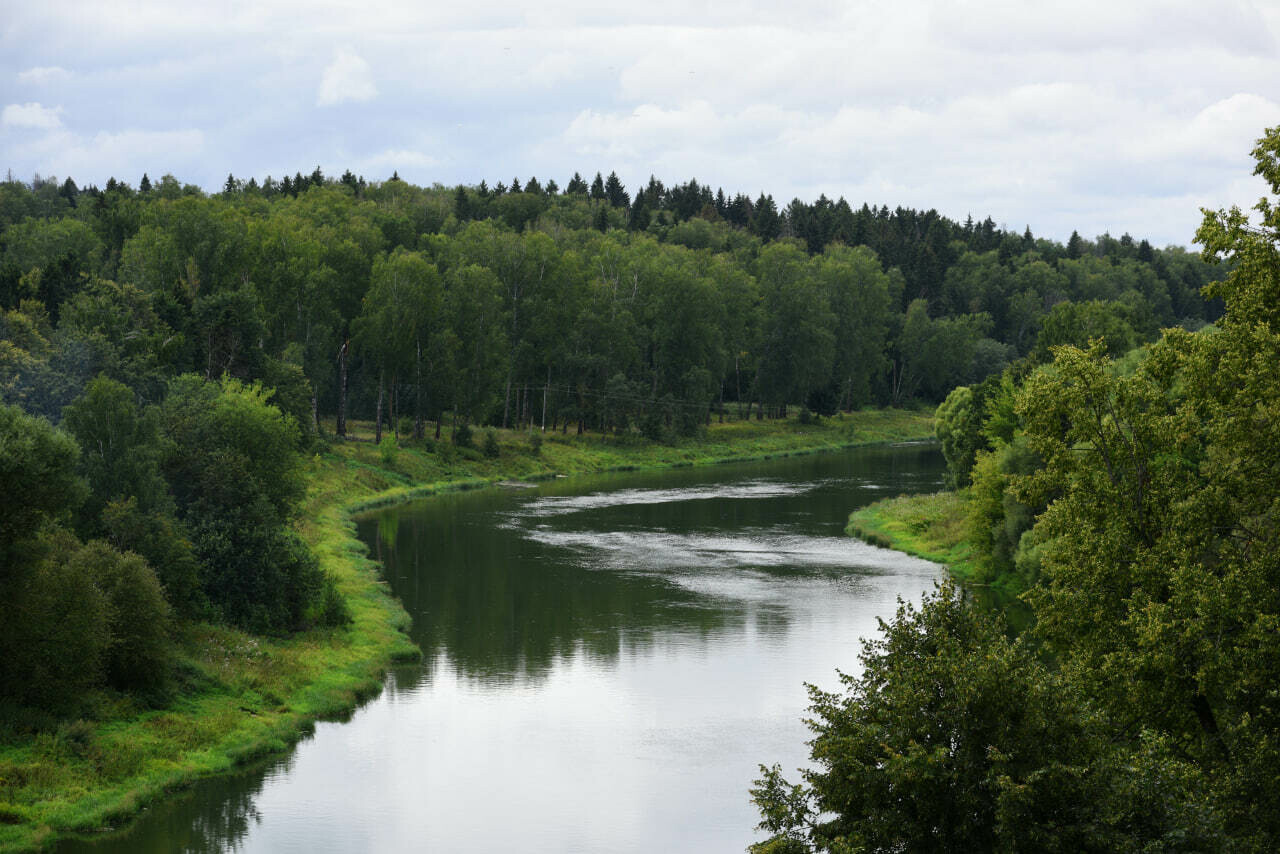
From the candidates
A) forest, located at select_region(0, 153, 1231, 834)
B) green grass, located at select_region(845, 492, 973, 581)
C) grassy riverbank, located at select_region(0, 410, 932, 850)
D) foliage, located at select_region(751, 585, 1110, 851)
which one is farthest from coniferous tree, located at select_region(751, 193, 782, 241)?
foliage, located at select_region(751, 585, 1110, 851)

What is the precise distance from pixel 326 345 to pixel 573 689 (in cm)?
5415

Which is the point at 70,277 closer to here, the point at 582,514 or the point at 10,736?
the point at 582,514

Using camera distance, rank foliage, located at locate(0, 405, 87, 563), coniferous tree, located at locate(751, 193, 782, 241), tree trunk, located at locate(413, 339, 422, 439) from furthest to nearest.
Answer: coniferous tree, located at locate(751, 193, 782, 241) < tree trunk, located at locate(413, 339, 422, 439) < foliage, located at locate(0, 405, 87, 563)

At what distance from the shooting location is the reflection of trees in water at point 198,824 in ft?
92.6

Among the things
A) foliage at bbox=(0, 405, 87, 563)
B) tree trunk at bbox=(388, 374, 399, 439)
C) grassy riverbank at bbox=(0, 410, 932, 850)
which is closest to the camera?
grassy riverbank at bbox=(0, 410, 932, 850)

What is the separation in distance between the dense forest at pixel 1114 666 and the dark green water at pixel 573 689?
10.3 metres

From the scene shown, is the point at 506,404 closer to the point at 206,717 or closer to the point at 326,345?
the point at 326,345

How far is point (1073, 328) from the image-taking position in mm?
87188

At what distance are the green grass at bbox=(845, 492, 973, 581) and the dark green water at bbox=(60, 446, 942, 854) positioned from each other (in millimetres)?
1525

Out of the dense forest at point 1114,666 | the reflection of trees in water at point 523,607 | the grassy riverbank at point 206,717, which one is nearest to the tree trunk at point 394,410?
the grassy riverbank at point 206,717

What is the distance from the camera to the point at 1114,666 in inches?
922

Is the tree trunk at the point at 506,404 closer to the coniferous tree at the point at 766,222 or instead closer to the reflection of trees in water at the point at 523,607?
the reflection of trees in water at the point at 523,607

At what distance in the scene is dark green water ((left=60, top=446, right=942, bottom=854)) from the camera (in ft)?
99.9

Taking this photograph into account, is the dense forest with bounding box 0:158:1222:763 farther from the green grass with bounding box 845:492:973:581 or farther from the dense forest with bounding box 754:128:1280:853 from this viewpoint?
the dense forest with bounding box 754:128:1280:853
